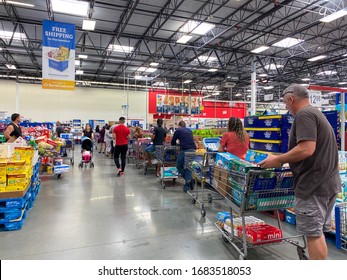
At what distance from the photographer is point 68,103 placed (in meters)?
23.7

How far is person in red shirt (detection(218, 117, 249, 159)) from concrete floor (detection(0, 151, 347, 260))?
4.01ft

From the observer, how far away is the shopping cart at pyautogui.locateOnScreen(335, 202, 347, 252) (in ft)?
10.1

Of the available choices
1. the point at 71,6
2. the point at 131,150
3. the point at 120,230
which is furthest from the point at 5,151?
the point at 131,150

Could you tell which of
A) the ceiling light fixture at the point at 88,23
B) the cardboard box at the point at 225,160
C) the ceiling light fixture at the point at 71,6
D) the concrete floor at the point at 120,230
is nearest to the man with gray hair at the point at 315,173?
the cardboard box at the point at 225,160

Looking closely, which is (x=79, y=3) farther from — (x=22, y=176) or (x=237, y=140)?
(x=237, y=140)

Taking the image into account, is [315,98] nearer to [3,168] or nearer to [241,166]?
[241,166]

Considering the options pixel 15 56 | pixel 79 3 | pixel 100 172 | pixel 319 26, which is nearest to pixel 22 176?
pixel 100 172

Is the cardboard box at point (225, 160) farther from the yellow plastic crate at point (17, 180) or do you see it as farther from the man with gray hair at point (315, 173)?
Result: the yellow plastic crate at point (17, 180)

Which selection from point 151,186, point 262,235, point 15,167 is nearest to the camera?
point 262,235

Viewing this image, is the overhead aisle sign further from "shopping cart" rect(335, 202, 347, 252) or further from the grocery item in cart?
"shopping cart" rect(335, 202, 347, 252)

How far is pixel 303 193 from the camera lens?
78.4 inches

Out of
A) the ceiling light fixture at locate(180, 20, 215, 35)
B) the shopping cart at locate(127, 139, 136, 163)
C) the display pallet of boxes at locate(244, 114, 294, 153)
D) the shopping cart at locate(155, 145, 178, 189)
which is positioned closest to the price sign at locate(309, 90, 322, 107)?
the display pallet of boxes at locate(244, 114, 294, 153)

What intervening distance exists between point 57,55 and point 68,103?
17.4 meters

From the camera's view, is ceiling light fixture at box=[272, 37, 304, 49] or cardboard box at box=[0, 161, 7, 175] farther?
ceiling light fixture at box=[272, 37, 304, 49]
